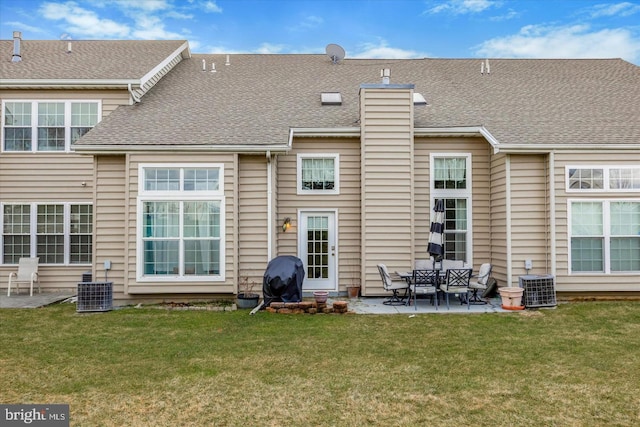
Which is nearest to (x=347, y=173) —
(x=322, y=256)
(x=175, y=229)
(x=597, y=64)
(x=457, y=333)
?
(x=322, y=256)

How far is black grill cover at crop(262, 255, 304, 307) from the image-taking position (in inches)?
362

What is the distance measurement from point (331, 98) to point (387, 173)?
2.87 m

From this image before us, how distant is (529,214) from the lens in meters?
10.2

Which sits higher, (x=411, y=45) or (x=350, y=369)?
(x=411, y=45)

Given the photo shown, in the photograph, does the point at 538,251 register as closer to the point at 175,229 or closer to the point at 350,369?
the point at 350,369

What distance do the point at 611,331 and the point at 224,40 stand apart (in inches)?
709

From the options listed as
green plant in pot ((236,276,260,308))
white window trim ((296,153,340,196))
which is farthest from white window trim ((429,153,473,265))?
green plant in pot ((236,276,260,308))

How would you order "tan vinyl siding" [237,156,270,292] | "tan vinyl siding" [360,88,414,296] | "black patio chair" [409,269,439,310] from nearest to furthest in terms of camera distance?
1. "black patio chair" [409,269,439,310]
2. "tan vinyl siding" [237,156,270,292]
3. "tan vinyl siding" [360,88,414,296]

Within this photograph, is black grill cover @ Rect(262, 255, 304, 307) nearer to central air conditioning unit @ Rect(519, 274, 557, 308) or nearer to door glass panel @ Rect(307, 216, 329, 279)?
door glass panel @ Rect(307, 216, 329, 279)

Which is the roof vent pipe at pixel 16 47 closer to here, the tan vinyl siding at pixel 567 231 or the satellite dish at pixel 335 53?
the satellite dish at pixel 335 53

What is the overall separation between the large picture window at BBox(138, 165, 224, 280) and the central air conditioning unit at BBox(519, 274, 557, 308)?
6.03 meters

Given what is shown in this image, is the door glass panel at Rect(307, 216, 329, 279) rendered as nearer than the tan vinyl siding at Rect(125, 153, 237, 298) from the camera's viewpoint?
No

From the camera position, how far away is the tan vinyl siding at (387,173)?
421 inches

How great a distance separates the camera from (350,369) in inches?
216
